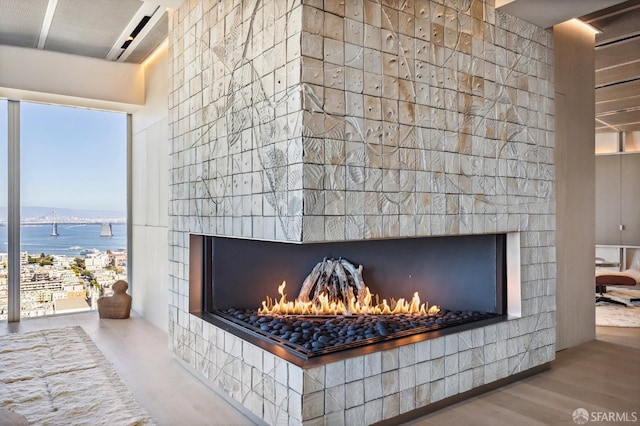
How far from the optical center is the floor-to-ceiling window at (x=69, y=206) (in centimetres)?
506

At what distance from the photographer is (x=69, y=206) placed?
5.32 meters

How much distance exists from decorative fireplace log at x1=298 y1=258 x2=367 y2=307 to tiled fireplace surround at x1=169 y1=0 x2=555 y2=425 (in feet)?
2.64

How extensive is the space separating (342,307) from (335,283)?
0.18 metres

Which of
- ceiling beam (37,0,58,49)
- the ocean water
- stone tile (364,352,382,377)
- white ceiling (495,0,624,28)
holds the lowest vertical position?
stone tile (364,352,382,377)

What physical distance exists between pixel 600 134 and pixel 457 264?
7.60m

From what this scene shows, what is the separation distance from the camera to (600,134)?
9.07 metres

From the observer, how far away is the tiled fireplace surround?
220 cm

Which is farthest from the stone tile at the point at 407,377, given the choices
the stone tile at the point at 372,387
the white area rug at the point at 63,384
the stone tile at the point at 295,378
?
the white area rug at the point at 63,384

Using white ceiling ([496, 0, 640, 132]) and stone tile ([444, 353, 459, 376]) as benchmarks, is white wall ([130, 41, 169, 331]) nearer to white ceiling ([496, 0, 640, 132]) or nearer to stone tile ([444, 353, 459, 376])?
stone tile ([444, 353, 459, 376])

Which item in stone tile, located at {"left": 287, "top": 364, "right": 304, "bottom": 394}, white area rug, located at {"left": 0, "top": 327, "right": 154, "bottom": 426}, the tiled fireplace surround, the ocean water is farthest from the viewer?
the ocean water

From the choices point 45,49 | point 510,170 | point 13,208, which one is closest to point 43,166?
point 13,208

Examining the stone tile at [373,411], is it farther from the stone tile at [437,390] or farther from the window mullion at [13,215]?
the window mullion at [13,215]

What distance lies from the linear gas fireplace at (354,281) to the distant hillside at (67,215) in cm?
277

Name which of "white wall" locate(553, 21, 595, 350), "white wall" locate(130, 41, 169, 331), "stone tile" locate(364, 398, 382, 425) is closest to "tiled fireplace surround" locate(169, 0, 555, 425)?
"stone tile" locate(364, 398, 382, 425)
